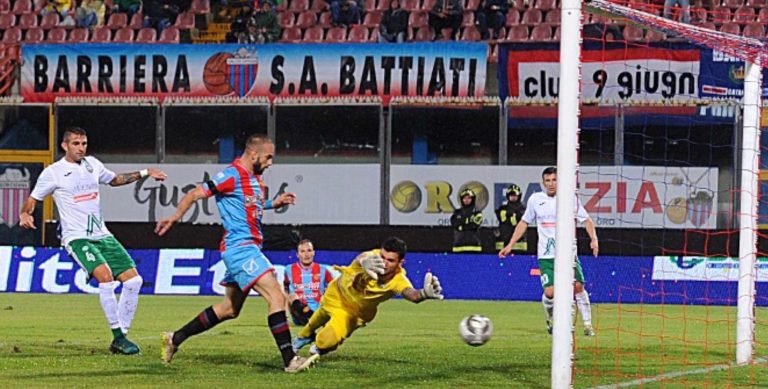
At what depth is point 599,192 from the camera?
83.1 feet

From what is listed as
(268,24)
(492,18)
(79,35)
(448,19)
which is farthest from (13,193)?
(492,18)

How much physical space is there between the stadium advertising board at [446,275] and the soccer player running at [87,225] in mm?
9156

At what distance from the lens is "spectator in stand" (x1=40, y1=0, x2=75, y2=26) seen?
30.9 metres

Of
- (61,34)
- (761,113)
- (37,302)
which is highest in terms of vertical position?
(61,34)

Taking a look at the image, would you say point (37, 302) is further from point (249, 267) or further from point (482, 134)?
point (249, 267)

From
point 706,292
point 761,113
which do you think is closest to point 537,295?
point 706,292

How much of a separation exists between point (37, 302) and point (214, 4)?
387 inches

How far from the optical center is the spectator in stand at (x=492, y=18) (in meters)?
27.8

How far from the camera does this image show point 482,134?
26.0 meters

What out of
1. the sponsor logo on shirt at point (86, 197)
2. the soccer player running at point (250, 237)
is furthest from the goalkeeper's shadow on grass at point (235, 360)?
the sponsor logo on shirt at point (86, 197)

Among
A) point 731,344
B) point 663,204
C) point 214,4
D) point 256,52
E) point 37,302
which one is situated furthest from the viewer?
point 214,4

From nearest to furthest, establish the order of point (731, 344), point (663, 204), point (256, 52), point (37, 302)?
1. point (731, 344)
2. point (37, 302)
3. point (663, 204)
4. point (256, 52)

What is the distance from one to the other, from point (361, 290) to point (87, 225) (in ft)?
10.1

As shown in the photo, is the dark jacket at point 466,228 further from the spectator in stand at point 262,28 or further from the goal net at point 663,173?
the spectator in stand at point 262,28
